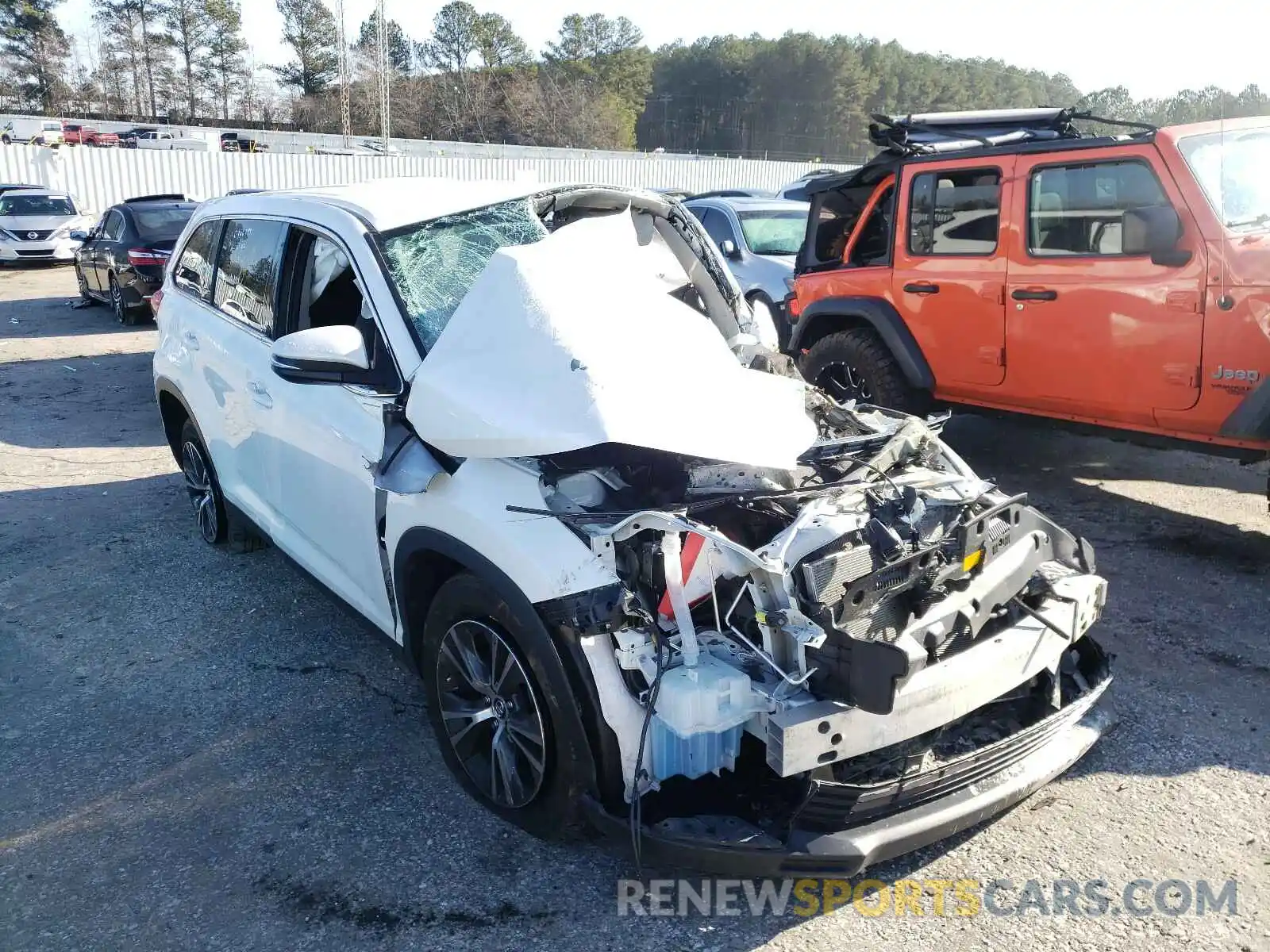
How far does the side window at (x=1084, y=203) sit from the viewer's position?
5.10m

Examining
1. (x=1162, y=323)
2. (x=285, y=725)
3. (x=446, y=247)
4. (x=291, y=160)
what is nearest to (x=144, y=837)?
(x=285, y=725)

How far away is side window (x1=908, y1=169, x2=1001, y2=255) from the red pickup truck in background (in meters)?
45.4

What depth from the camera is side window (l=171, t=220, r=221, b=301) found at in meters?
Result: 4.78

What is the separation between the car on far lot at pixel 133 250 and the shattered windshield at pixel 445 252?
9758 mm

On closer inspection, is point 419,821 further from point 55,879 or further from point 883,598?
point 883,598

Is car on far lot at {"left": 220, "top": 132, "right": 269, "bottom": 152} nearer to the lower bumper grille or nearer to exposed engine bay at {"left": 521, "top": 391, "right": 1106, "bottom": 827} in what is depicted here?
exposed engine bay at {"left": 521, "top": 391, "right": 1106, "bottom": 827}

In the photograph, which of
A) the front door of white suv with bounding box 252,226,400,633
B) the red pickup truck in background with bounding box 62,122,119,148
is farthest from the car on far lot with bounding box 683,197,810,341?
the red pickup truck in background with bounding box 62,122,119,148

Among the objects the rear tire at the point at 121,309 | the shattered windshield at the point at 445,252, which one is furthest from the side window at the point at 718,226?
the rear tire at the point at 121,309

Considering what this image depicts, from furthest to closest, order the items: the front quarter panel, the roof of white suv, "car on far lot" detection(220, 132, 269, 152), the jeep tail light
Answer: "car on far lot" detection(220, 132, 269, 152) < the jeep tail light < the roof of white suv < the front quarter panel

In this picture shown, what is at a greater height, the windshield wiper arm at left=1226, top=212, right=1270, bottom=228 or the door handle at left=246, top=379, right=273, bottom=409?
the windshield wiper arm at left=1226, top=212, right=1270, bottom=228

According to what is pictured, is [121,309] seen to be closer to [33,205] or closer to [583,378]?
[33,205]

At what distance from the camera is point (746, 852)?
2379 mm

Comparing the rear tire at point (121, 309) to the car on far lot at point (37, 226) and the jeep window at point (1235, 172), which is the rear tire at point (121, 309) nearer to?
the car on far lot at point (37, 226)

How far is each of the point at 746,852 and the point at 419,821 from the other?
115 cm
